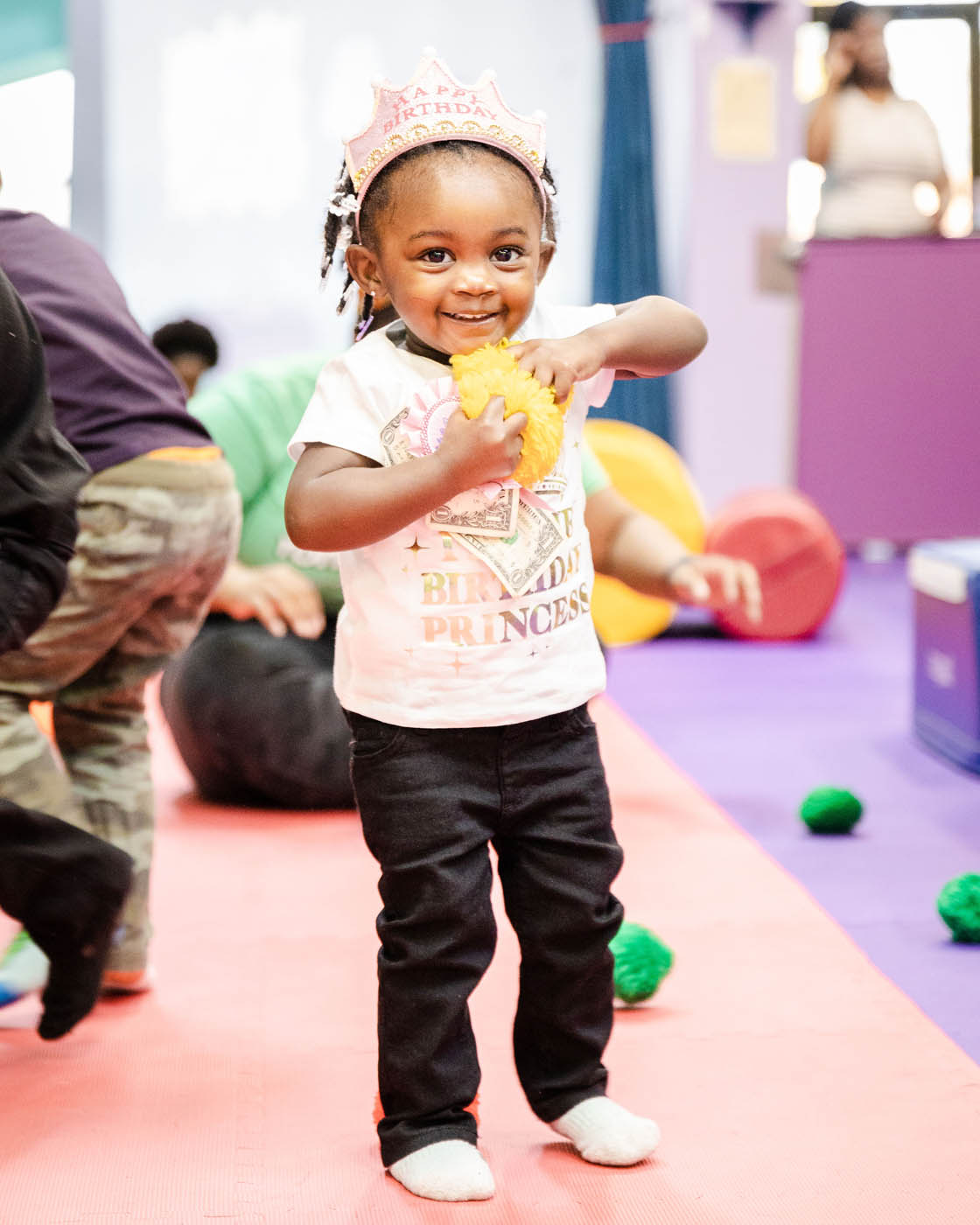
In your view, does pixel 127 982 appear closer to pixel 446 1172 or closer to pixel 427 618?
pixel 446 1172

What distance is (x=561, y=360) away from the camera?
1.51m

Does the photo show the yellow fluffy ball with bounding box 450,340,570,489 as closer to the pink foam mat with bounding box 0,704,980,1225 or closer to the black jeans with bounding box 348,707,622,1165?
the black jeans with bounding box 348,707,622,1165

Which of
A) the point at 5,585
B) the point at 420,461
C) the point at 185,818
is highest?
the point at 420,461

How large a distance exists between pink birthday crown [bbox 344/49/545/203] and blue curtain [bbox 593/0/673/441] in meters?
5.00

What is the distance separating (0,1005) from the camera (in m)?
2.07

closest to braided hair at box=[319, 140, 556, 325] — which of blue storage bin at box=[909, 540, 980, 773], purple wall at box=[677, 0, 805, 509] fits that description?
blue storage bin at box=[909, 540, 980, 773]

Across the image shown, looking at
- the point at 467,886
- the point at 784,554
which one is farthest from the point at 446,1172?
the point at 784,554

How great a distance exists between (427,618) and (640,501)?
125 inches

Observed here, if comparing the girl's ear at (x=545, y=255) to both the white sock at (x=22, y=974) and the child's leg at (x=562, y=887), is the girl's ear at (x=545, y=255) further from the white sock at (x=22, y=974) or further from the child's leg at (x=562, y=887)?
the white sock at (x=22, y=974)

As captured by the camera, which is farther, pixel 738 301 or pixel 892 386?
pixel 738 301

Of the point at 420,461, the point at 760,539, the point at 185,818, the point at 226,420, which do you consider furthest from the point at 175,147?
the point at 420,461

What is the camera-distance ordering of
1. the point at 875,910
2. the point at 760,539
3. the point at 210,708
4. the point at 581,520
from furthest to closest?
the point at 760,539 → the point at 210,708 → the point at 875,910 → the point at 581,520

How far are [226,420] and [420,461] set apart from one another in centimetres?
180

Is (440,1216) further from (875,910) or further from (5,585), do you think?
(875,910)
